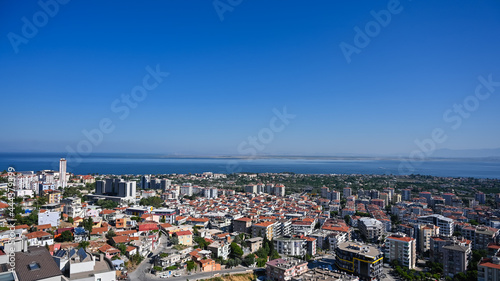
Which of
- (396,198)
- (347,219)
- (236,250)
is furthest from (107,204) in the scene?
(396,198)

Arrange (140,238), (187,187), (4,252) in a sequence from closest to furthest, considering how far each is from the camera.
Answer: (4,252) → (140,238) → (187,187)

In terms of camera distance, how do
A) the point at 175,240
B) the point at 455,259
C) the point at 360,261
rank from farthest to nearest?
the point at 175,240
the point at 455,259
the point at 360,261

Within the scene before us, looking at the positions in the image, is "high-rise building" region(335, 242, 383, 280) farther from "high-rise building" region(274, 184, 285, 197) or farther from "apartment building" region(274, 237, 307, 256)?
"high-rise building" region(274, 184, 285, 197)

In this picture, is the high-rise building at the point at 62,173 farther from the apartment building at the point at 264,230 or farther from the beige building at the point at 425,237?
the beige building at the point at 425,237

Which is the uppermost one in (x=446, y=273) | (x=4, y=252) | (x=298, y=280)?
(x=4, y=252)

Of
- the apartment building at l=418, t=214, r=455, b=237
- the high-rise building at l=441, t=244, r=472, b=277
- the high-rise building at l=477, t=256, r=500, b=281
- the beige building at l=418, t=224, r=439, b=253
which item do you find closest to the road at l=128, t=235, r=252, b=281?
the high-rise building at l=441, t=244, r=472, b=277

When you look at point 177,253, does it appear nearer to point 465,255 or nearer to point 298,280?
point 298,280

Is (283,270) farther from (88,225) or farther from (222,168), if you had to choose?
(222,168)

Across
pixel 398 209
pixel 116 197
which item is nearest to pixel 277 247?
pixel 398 209
